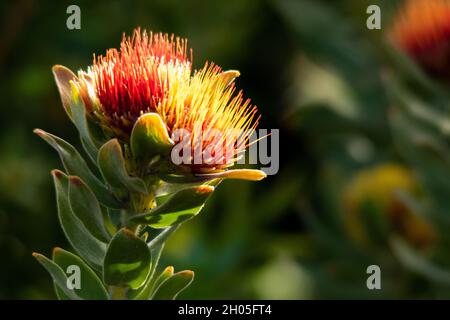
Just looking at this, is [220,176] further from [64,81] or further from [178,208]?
[64,81]

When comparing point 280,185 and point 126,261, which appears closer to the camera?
point 126,261

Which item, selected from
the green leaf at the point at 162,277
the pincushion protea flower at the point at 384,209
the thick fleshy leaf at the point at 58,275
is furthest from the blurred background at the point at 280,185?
the thick fleshy leaf at the point at 58,275

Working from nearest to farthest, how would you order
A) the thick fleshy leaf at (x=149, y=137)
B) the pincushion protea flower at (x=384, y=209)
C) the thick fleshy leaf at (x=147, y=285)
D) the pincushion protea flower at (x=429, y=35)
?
the thick fleshy leaf at (x=149, y=137), the thick fleshy leaf at (x=147, y=285), the pincushion protea flower at (x=429, y=35), the pincushion protea flower at (x=384, y=209)

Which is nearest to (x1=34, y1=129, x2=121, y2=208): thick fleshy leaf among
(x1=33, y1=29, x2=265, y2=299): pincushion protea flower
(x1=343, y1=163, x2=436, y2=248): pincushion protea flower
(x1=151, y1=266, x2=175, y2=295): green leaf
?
(x1=33, y1=29, x2=265, y2=299): pincushion protea flower

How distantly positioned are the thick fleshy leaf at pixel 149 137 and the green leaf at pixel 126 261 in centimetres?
11

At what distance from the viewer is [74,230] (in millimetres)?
1148

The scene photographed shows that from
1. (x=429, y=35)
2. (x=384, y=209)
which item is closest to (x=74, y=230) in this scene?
(x=429, y=35)

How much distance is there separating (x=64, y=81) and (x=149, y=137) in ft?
0.51

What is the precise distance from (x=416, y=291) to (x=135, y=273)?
158cm

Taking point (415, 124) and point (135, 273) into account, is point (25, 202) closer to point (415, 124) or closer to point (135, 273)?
point (415, 124)

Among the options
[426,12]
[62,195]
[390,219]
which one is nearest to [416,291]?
[390,219]

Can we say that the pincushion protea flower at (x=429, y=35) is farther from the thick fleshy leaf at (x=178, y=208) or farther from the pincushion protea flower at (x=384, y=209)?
the thick fleshy leaf at (x=178, y=208)

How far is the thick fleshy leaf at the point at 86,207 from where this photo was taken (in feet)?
3.57

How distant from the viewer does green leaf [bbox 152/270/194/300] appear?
1150 millimetres
